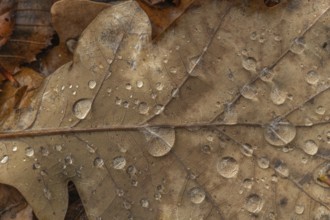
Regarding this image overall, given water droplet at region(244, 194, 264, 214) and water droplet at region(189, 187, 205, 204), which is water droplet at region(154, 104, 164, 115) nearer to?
water droplet at region(189, 187, 205, 204)

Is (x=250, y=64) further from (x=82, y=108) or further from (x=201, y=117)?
(x=82, y=108)

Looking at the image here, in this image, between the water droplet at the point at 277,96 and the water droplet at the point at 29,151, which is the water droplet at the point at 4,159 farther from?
the water droplet at the point at 277,96

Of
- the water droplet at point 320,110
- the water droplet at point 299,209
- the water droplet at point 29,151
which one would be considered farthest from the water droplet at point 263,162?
the water droplet at point 29,151

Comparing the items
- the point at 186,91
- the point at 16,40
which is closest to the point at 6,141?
the point at 16,40

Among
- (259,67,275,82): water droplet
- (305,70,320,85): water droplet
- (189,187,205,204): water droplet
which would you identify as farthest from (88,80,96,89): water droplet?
(305,70,320,85): water droplet

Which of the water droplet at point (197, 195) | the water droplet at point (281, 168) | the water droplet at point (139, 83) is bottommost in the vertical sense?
the water droplet at point (197, 195)

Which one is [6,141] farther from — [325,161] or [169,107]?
[325,161]
